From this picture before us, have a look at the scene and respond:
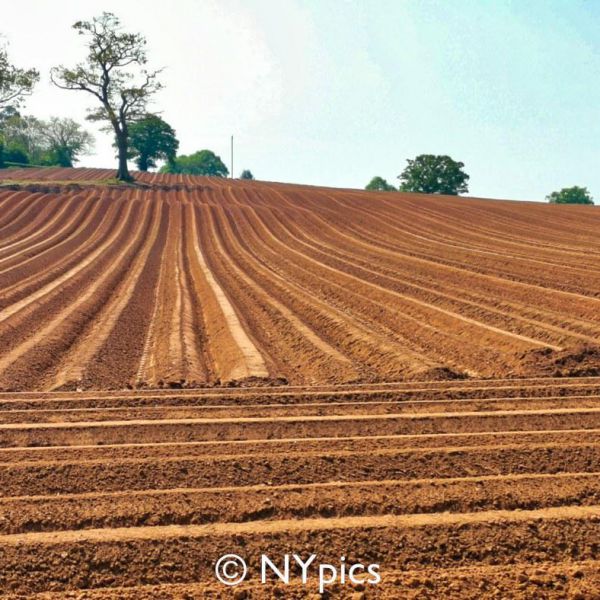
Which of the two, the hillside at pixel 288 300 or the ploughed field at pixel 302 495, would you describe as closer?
the ploughed field at pixel 302 495

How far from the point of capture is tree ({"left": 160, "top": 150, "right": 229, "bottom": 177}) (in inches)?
5138

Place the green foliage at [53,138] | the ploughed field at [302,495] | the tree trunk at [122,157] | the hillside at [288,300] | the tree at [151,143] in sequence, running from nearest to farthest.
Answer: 1. the ploughed field at [302,495]
2. the hillside at [288,300]
3. the tree trunk at [122,157]
4. the tree at [151,143]
5. the green foliage at [53,138]

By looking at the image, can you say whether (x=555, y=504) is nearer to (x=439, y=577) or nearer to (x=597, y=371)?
(x=439, y=577)

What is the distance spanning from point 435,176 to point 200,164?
207 feet

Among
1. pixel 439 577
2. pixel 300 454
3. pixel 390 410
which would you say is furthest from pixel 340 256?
pixel 439 577

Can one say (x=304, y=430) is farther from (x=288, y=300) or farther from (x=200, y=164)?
(x=200, y=164)

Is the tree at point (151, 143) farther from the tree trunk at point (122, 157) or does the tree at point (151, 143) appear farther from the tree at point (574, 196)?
the tree at point (574, 196)

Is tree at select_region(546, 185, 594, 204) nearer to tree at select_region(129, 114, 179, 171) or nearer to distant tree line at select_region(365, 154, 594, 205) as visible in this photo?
distant tree line at select_region(365, 154, 594, 205)

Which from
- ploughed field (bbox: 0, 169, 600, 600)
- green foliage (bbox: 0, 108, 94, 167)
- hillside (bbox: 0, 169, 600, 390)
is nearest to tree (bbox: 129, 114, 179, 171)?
green foliage (bbox: 0, 108, 94, 167)

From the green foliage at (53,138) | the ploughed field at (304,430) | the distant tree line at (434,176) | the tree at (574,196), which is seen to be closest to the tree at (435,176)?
the distant tree line at (434,176)

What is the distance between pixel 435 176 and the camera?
83.4 metres

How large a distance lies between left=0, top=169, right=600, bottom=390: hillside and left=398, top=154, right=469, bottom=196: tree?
2101 inches

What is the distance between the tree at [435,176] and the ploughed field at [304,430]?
6812 centimetres

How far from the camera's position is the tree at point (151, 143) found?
7744 cm
